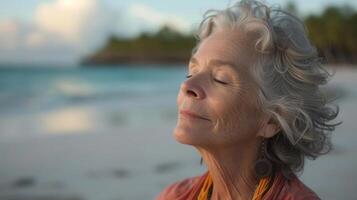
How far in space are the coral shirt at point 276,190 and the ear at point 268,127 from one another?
129mm

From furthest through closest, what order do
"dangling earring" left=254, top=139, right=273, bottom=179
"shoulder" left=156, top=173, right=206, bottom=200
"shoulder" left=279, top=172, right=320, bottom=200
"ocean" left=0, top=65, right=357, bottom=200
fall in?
"ocean" left=0, top=65, right=357, bottom=200, "shoulder" left=156, top=173, right=206, bottom=200, "dangling earring" left=254, top=139, right=273, bottom=179, "shoulder" left=279, top=172, right=320, bottom=200

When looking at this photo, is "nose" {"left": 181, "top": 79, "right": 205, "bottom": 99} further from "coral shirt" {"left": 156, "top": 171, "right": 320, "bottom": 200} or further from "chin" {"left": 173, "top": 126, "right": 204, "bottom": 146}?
"coral shirt" {"left": 156, "top": 171, "right": 320, "bottom": 200}

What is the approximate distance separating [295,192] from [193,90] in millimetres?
433

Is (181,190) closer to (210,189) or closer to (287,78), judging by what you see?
(210,189)

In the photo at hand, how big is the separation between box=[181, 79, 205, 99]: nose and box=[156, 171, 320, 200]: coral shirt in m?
0.36

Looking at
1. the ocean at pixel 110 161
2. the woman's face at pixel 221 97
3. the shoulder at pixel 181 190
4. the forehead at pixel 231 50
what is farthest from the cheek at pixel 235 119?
the ocean at pixel 110 161

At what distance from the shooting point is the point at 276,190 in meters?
1.52

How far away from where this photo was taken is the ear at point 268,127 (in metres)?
1.54

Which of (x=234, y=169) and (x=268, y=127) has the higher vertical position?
(x=268, y=127)

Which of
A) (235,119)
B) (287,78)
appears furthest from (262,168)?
(287,78)

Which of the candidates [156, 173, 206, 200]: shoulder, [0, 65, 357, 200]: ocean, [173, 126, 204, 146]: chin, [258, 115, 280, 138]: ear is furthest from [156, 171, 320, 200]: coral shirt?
[0, 65, 357, 200]: ocean

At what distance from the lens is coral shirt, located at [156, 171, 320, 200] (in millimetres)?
1465

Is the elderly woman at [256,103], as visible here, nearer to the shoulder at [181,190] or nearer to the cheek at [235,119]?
the cheek at [235,119]

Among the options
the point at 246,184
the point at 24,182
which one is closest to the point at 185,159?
the point at 24,182
